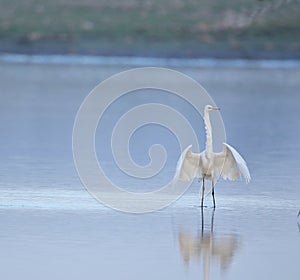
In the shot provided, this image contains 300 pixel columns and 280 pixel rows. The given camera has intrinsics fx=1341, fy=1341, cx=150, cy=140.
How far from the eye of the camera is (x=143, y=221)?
10383mm

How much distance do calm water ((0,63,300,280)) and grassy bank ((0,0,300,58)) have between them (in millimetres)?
13773

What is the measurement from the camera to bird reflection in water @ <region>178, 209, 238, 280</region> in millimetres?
8914

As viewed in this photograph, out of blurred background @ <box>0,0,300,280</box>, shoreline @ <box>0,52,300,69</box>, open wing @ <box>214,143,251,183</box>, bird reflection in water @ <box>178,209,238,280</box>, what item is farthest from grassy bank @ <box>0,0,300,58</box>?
bird reflection in water @ <box>178,209,238,280</box>

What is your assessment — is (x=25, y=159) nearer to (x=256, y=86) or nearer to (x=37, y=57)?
(x=256, y=86)

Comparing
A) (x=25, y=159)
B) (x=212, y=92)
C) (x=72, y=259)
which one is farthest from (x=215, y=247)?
(x=212, y=92)

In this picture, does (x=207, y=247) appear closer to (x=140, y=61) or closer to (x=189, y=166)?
(x=189, y=166)

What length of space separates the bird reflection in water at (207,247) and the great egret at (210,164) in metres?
0.90

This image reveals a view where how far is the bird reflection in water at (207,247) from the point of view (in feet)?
29.2

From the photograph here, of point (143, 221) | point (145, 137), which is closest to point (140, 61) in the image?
point (145, 137)

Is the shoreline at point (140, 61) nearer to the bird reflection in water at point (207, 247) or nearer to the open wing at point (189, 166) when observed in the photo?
the open wing at point (189, 166)

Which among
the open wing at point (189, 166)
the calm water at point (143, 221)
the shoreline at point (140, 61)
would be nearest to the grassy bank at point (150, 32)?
the shoreline at point (140, 61)

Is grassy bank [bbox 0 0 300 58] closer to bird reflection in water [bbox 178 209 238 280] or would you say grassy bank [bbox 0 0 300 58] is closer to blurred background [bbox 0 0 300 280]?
blurred background [bbox 0 0 300 280]

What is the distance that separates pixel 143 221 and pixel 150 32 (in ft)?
75.0

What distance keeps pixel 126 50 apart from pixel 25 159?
18.4 metres
